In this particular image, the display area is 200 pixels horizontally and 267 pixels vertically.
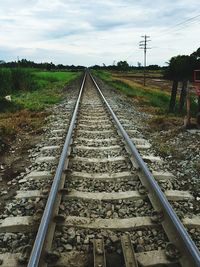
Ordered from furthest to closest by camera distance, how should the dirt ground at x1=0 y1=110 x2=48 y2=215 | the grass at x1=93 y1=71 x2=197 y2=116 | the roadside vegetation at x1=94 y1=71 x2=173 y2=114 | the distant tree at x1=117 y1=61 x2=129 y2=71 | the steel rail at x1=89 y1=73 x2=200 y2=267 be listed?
the distant tree at x1=117 y1=61 x2=129 y2=71, the roadside vegetation at x1=94 y1=71 x2=173 y2=114, the grass at x1=93 y1=71 x2=197 y2=116, the dirt ground at x1=0 y1=110 x2=48 y2=215, the steel rail at x1=89 y1=73 x2=200 y2=267

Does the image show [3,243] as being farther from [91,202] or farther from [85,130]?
[85,130]

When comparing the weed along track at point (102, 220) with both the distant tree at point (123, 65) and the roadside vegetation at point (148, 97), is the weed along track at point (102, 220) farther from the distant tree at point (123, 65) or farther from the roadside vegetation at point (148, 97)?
the distant tree at point (123, 65)

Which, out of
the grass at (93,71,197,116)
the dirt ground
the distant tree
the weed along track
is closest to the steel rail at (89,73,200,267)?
the weed along track

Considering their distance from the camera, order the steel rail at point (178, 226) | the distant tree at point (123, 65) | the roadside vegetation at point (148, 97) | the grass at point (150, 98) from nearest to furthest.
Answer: the steel rail at point (178, 226) < the grass at point (150, 98) < the roadside vegetation at point (148, 97) < the distant tree at point (123, 65)

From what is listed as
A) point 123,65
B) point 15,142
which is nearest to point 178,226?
point 15,142

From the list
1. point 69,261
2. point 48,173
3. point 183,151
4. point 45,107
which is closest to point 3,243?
point 69,261

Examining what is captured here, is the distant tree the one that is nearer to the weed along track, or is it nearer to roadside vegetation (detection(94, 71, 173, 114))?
roadside vegetation (detection(94, 71, 173, 114))

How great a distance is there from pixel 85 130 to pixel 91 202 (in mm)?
4827

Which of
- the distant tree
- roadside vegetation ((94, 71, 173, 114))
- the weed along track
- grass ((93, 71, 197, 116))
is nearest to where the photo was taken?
the weed along track

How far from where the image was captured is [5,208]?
190 inches

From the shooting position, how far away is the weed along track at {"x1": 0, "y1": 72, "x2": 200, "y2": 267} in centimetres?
359

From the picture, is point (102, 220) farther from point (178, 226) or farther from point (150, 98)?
point (150, 98)

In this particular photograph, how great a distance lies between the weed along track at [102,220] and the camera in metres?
3.59

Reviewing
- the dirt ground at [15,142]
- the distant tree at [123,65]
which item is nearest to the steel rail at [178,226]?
the dirt ground at [15,142]
